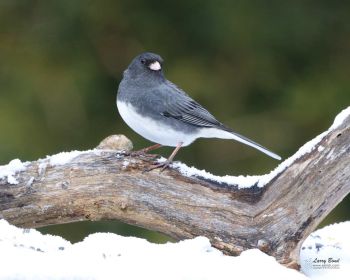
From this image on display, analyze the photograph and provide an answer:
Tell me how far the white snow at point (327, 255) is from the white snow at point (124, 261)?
0.29m

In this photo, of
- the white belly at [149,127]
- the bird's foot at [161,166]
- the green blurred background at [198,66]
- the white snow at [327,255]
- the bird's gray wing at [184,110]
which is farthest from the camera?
the green blurred background at [198,66]

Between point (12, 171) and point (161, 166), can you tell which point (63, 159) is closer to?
point (12, 171)

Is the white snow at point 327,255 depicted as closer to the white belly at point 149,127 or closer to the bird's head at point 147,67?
the white belly at point 149,127

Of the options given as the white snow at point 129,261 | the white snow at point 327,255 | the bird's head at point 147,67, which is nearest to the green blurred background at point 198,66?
the bird's head at point 147,67

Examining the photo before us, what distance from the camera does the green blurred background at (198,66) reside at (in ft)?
18.0

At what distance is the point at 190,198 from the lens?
3.11 metres

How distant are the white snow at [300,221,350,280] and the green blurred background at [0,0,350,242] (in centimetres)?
207

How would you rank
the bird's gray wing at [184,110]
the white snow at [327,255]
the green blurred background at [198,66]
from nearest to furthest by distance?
the white snow at [327,255] → the bird's gray wing at [184,110] → the green blurred background at [198,66]

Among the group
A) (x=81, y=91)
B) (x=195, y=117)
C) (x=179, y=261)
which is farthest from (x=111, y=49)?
(x=179, y=261)

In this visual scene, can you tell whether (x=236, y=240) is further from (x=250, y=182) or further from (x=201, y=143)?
(x=201, y=143)

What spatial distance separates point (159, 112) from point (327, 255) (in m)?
0.97

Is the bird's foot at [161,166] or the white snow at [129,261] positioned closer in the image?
the white snow at [129,261]

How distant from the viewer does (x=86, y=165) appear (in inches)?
128

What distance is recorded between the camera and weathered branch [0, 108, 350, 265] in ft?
9.50
